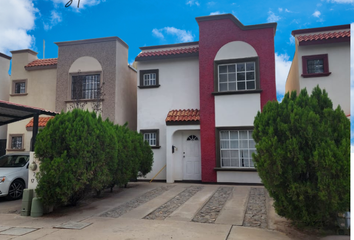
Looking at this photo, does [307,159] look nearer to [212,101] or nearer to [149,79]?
[212,101]

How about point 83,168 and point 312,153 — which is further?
point 83,168

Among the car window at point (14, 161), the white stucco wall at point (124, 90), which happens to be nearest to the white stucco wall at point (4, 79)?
the white stucco wall at point (124, 90)

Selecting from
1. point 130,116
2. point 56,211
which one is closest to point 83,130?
point 56,211

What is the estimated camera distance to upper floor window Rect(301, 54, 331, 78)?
1215 centimetres

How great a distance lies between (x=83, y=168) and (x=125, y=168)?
2.79 m

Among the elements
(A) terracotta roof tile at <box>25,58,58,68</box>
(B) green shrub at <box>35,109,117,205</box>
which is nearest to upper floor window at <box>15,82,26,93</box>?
(A) terracotta roof tile at <box>25,58,58,68</box>

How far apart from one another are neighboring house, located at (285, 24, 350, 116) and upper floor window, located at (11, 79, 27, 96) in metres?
14.3

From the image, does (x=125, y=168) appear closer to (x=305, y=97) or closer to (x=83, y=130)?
(x=83, y=130)

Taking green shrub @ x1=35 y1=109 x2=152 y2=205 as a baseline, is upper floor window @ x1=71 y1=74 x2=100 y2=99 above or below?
above

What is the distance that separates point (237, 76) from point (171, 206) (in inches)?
280

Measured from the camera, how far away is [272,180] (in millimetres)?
5285

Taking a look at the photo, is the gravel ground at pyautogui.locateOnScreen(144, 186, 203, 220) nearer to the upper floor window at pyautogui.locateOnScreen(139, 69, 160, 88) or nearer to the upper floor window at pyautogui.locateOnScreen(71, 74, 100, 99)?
the upper floor window at pyautogui.locateOnScreen(139, 69, 160, 88)

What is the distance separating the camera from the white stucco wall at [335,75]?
11789mm

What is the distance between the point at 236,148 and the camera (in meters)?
12.3
